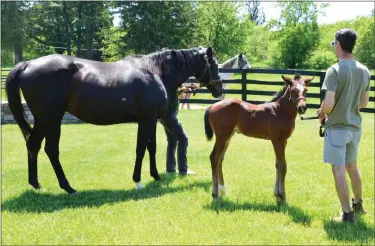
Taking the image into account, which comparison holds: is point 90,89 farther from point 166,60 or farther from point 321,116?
point 321,116

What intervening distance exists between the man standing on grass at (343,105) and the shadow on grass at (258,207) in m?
0.46

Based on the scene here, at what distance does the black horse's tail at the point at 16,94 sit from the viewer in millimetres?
4891

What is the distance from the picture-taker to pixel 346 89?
3.78 m

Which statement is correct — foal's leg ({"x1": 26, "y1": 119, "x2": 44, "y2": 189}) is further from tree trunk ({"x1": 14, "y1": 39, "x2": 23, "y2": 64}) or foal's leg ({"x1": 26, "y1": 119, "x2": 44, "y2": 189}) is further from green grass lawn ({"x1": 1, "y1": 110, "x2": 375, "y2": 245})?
tree trunk ({"x1": 14, "y1": 39, "x2": 23, "y2": 64})

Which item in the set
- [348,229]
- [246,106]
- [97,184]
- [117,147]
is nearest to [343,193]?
[348,229]

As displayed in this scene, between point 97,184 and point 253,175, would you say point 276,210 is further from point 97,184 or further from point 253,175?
point 97,184

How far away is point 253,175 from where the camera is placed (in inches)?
234

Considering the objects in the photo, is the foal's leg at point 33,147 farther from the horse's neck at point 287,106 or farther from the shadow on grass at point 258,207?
the horse's neck at point 287,106

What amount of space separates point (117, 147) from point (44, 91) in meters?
4.09

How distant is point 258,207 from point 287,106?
1.28 meters

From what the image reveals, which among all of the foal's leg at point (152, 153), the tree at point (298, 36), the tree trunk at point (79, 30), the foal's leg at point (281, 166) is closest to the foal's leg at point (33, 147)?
the foal's leg at point (152, 153)

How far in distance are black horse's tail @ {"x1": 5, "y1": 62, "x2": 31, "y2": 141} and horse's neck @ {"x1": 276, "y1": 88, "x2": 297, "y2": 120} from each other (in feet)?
11.2

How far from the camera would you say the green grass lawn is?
140 inches

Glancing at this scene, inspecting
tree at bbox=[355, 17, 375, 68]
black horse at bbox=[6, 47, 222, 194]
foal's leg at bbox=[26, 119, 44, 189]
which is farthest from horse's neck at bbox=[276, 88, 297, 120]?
tree at bbox=[355, 17, 375, 68]
